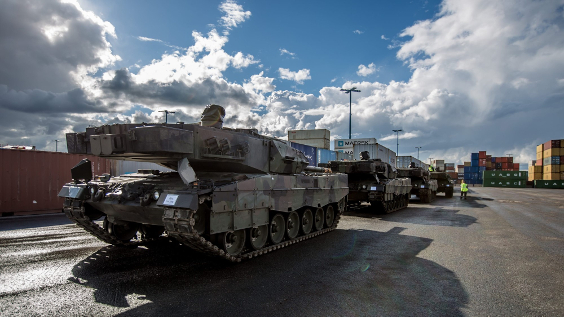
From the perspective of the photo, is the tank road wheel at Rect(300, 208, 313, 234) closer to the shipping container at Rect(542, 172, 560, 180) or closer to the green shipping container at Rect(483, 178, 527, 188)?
the shipping container at Rect(542, 172, 560, 180)

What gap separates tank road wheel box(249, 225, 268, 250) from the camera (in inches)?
301

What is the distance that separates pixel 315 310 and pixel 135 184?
4371 millimetres

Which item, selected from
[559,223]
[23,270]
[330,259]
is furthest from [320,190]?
[559,223]

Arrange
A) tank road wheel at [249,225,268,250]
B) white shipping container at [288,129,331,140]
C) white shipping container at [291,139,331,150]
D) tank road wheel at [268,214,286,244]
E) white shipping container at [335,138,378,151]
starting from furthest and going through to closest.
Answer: white shipping container at [335,138,378,151]
white shipping container at [288,129,331,140]
white shipping container at [291,139,331,150]
tank road wheel at [268,214,286,244]
tank road wheel at [249,225,268,250]

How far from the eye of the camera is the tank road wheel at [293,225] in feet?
30.0

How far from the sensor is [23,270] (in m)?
6.45

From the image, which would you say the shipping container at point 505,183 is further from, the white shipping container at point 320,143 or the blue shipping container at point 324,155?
the blue shipping container at point 324,155

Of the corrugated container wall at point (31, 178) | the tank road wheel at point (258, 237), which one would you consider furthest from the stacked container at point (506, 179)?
the corrugated container wall at point (31, 178)

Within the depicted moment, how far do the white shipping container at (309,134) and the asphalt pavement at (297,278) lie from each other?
28.6 m

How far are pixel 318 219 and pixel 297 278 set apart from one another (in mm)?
4629

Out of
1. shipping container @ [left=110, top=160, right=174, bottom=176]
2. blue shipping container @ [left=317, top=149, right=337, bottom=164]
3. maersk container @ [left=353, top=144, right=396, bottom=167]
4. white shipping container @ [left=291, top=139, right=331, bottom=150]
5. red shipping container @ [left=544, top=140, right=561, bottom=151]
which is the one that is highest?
red shipping container @ [left=544, top=140, right=561, bottom=151]

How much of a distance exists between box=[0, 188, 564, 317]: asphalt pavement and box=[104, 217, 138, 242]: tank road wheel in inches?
11.9

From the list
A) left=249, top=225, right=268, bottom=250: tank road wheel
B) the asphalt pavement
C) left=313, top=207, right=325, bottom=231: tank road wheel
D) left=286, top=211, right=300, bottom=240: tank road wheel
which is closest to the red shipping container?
the asphalt pavement

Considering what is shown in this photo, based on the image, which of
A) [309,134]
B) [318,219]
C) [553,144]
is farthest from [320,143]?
[553,144]
